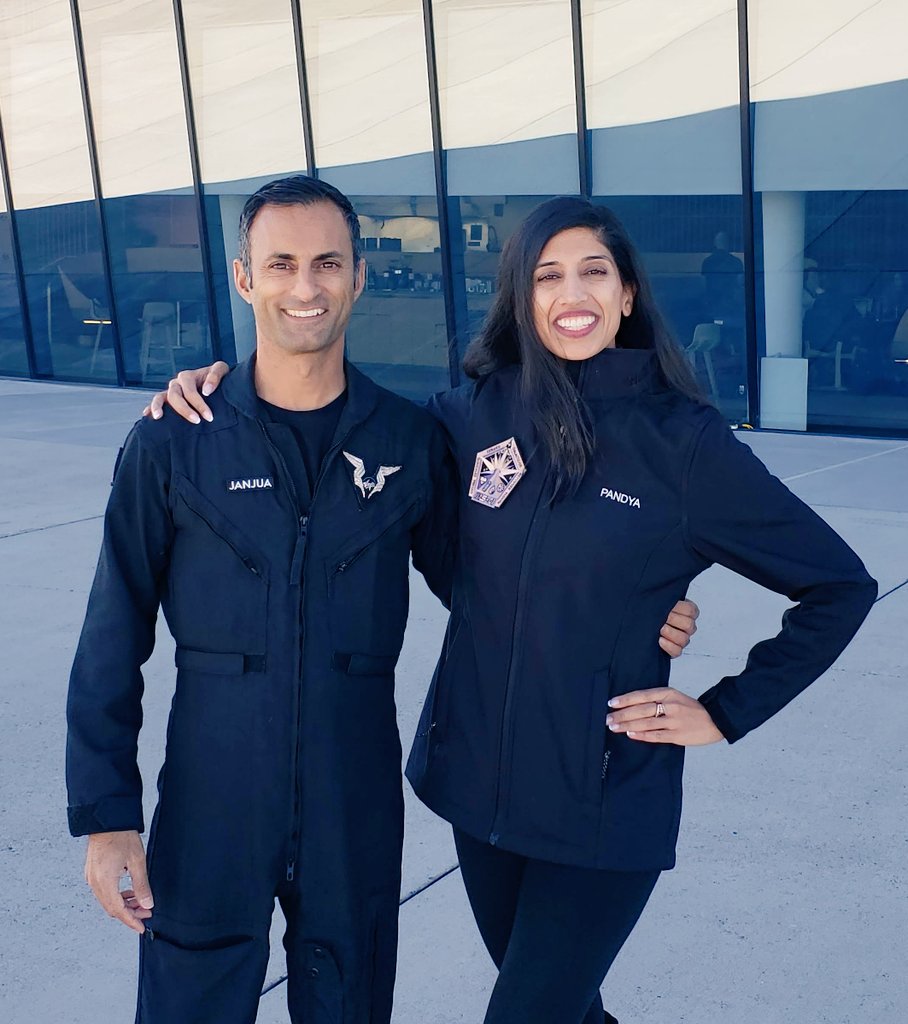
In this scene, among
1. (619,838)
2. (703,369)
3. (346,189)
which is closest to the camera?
(619,838)

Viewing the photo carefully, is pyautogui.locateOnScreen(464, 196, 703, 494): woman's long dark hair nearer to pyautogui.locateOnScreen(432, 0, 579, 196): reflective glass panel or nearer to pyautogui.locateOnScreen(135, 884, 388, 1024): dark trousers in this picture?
pyautogui.locateOnScreen(135, 884, 388, 1024): dark trousers

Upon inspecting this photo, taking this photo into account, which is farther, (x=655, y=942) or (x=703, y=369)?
(x=703, y=369)

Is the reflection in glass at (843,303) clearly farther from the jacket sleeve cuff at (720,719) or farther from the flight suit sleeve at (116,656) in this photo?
the flight suit sleeve at (116,656)

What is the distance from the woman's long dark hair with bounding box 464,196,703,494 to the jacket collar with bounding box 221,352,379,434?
0.27 meters

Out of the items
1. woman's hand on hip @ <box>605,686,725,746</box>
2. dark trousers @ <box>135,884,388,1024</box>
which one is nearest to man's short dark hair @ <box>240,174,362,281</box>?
woman's hand on hip @ <box>605,686,725,746</box>

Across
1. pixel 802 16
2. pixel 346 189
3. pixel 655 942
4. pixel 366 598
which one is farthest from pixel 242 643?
pixel 346 189

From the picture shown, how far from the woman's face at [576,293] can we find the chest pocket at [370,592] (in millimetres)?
374

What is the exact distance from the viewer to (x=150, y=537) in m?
2.13

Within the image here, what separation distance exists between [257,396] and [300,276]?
0.70 feet

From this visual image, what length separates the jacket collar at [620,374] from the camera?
2.25 meters

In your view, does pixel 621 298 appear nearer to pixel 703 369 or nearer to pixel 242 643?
pixel 242 643

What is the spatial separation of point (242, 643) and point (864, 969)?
1858mm

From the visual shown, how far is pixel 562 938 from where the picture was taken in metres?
2.11

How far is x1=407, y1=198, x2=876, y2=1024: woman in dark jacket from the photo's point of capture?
2129mm
